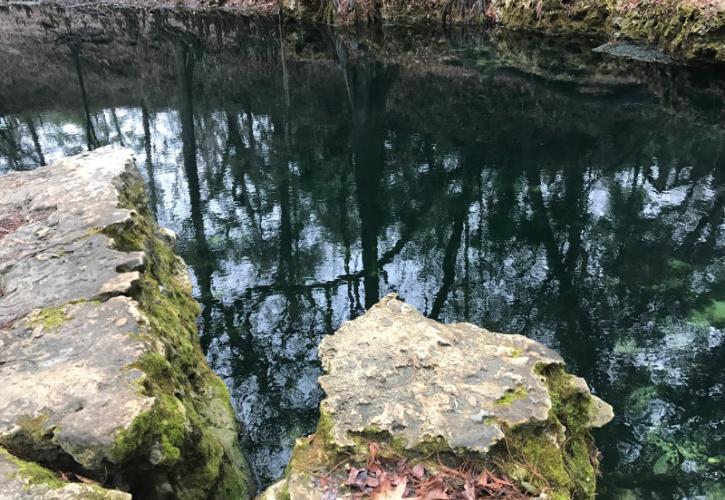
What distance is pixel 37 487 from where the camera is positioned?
2.75 meters

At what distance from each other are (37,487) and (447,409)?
234 cm

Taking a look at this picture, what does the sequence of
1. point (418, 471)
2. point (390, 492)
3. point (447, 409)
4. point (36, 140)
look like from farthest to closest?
point (36, 140) → point (447, 409) → point (418, 471) → point (390, 492)

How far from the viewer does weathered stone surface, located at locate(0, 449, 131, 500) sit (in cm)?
270

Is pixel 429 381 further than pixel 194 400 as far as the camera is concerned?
No

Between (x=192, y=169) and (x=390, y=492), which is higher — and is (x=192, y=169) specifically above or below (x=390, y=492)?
below

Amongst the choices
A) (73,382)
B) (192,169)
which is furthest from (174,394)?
(192,169)

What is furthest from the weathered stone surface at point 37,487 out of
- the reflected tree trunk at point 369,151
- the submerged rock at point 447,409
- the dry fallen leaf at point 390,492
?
the reflected tree trunk at point 369,151

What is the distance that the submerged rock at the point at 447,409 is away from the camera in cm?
346

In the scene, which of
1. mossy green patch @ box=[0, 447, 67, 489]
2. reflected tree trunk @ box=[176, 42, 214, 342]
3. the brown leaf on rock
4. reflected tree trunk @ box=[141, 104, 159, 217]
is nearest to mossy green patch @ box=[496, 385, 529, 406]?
the brown leaf on rock

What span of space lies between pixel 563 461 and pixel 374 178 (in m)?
8.93

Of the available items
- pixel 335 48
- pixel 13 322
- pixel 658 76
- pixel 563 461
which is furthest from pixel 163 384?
pixel 335 48

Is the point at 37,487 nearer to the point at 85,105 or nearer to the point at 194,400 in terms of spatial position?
the point at 194,400

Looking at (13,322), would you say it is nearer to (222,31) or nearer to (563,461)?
(563,461)

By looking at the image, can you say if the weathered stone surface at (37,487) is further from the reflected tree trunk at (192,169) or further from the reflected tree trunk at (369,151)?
the reflected tree trunk at (369,151)
